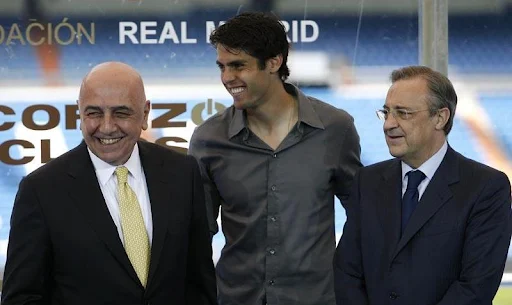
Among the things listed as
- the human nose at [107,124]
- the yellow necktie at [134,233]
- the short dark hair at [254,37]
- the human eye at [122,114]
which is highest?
the short dark hair at [254,37]

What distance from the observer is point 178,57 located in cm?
397

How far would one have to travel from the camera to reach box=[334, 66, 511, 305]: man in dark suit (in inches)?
101

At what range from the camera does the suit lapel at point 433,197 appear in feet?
8.56

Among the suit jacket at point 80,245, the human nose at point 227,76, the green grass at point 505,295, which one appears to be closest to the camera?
the suit jacket at point 80,245

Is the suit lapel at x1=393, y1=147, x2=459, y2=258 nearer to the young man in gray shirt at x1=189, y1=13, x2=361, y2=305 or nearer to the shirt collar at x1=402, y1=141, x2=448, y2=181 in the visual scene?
the shirt collar at x1=402, y1=141, x2=448, y2=181

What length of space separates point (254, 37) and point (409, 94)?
0.60m

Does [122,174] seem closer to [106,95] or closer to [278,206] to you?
[106,95]

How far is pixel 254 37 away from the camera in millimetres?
3041

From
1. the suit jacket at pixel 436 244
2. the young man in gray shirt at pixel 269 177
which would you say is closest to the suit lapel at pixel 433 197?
the suit jacket at pixel 436 244

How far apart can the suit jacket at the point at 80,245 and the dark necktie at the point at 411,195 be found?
26.3 inches

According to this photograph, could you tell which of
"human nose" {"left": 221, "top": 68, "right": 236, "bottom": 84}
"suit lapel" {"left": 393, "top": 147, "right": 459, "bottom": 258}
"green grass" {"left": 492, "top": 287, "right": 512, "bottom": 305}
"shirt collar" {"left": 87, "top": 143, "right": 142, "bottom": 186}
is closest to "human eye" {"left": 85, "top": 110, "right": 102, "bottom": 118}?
"shirt collar" {"left": 87, "top": 143, "right": 142, "bottom": 186}

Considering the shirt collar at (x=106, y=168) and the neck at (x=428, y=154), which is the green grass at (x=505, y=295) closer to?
the neck at (x=428, y=154)

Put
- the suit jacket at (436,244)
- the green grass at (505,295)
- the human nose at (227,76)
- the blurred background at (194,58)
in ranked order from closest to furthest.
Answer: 1. the suit jacket at (436,244)
2. the human nose at (227,76)
3. the blurred background at (194,58)
4. the green grass at (505,295)

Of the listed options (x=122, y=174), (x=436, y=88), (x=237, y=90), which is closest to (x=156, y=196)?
(x=122, y=174)
